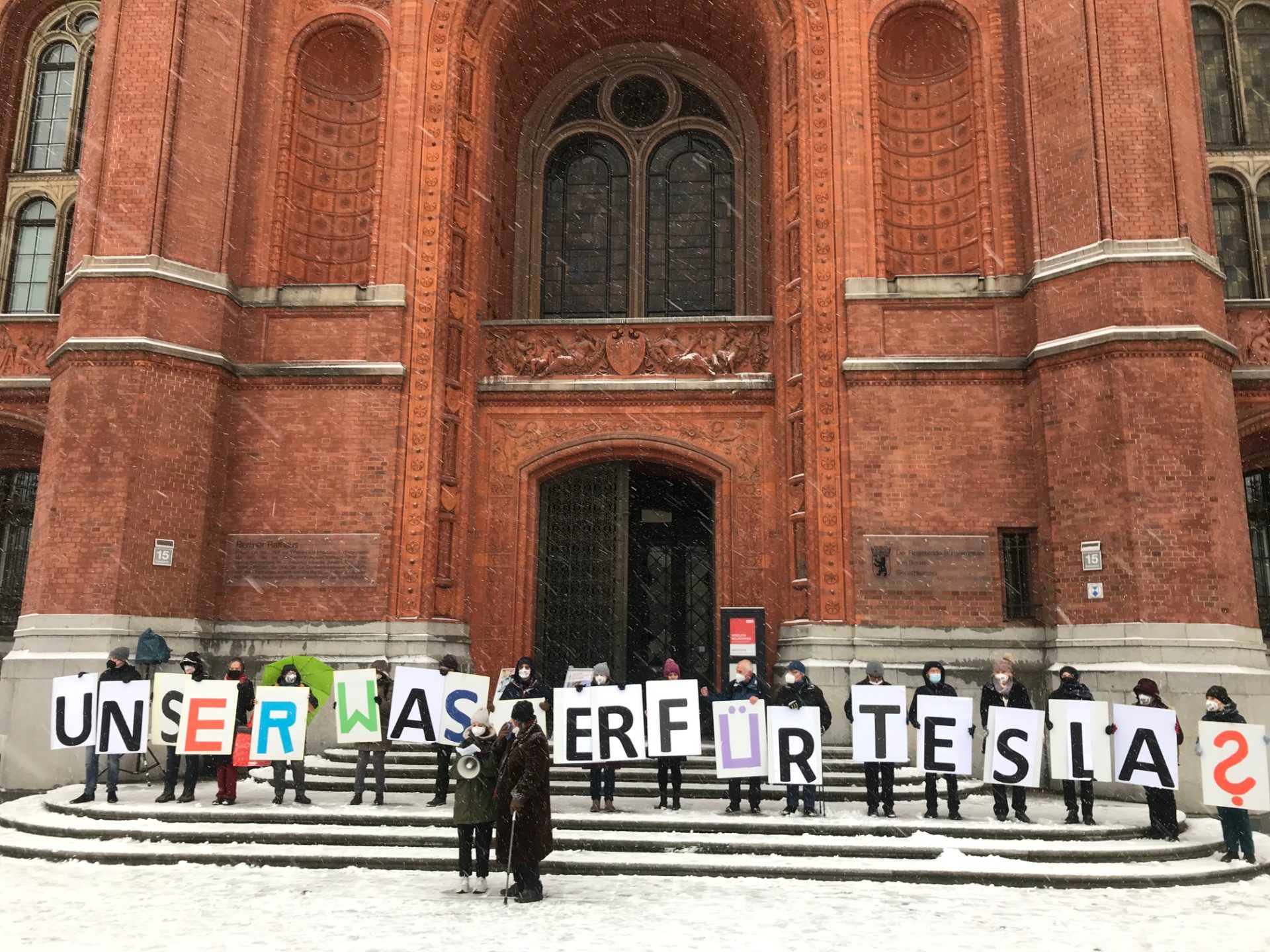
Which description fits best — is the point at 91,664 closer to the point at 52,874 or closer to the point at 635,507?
the point at 52,874

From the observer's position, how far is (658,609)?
58.5ft

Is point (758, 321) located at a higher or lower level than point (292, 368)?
higher

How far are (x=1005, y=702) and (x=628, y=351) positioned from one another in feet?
28.7

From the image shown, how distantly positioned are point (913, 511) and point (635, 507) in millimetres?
5280

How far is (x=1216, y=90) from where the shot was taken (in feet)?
58.7

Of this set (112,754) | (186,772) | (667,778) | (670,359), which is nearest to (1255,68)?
(670,359)

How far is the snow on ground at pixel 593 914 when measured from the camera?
731 centimetres

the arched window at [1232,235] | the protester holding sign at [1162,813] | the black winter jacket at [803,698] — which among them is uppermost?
the arched window at [1232,235]

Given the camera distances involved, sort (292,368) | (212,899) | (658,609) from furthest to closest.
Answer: (658,609), (292,368), (212,899)

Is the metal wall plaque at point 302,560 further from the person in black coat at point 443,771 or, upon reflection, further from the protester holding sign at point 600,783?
the protester holding sign at point 600,783

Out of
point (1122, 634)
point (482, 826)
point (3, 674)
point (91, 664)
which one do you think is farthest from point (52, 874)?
point (1122, 634)

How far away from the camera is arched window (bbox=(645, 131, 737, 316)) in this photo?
19.4 metres

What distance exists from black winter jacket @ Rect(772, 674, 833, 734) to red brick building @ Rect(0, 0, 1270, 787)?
11.3 feet

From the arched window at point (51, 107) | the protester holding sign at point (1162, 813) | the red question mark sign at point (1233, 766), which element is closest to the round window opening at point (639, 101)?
the arched window at point (51, 107)
